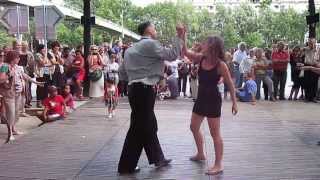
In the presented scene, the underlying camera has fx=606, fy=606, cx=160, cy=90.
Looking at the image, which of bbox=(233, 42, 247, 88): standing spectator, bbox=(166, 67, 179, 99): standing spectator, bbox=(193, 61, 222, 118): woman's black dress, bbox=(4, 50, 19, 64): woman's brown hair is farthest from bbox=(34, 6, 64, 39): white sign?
bbox=(193, 61, 222, 118): woman's black dress

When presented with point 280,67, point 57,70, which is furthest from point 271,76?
point 57,70

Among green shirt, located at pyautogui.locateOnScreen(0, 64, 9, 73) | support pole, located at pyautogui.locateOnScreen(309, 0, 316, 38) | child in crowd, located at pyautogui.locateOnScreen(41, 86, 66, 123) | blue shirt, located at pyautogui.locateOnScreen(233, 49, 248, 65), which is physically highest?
support pole, located at pyautogui.locateOnScreen(309, 0, 316, 38)

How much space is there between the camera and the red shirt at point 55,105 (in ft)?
41.4

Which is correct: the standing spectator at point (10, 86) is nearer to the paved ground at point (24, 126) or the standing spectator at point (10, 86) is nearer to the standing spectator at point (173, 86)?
the paved ground at point (24, 126)

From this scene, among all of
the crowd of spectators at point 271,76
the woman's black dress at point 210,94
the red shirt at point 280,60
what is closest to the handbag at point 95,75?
the crowd of spectators at point 271,76

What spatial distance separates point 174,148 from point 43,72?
22.9ft

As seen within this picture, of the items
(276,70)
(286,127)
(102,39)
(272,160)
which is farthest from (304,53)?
(102,39)

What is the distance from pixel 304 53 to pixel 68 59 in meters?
6.89

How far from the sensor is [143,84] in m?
7.29

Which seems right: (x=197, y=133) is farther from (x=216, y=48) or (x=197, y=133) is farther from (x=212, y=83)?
(x=216, y=48)

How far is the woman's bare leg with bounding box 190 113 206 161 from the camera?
7.71 metres

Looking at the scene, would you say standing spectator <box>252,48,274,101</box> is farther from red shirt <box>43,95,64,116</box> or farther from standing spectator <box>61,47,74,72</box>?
red shirt <box>43,95,64,116</box>

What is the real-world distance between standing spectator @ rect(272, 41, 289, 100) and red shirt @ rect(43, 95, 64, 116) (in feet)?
24.6

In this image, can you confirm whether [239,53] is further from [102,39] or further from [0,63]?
[102,39]
